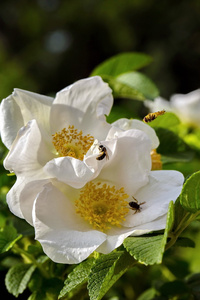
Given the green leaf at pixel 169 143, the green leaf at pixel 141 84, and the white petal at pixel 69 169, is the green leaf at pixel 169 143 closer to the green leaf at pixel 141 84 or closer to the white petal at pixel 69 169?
the green leaf at pixel 141 84

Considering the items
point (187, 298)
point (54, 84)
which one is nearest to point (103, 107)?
point (187, 298)

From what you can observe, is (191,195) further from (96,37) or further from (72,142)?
(96,37)

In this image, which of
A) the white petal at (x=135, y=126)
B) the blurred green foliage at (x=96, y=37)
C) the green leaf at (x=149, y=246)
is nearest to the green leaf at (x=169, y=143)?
the white petal at (x=135, y=126)

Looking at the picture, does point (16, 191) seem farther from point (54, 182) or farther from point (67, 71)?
point (67, 71)

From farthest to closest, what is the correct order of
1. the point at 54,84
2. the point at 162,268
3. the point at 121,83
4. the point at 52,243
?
1. the point at 54,84
2. the point at 162,268
3. the point at 121,83
4. the point at 52,243

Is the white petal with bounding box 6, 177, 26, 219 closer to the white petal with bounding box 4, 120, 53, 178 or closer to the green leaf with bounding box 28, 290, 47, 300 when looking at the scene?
the white petal with bounding box 4, 120, 53, 178

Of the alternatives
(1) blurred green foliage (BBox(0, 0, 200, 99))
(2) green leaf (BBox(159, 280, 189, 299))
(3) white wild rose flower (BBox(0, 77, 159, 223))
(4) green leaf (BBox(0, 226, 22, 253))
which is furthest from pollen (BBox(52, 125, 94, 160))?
(1) blurred green foliage (BBox(0, 0, 200, 99))

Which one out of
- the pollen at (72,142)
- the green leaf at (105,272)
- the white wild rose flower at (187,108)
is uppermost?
the pollen at (72,142)
